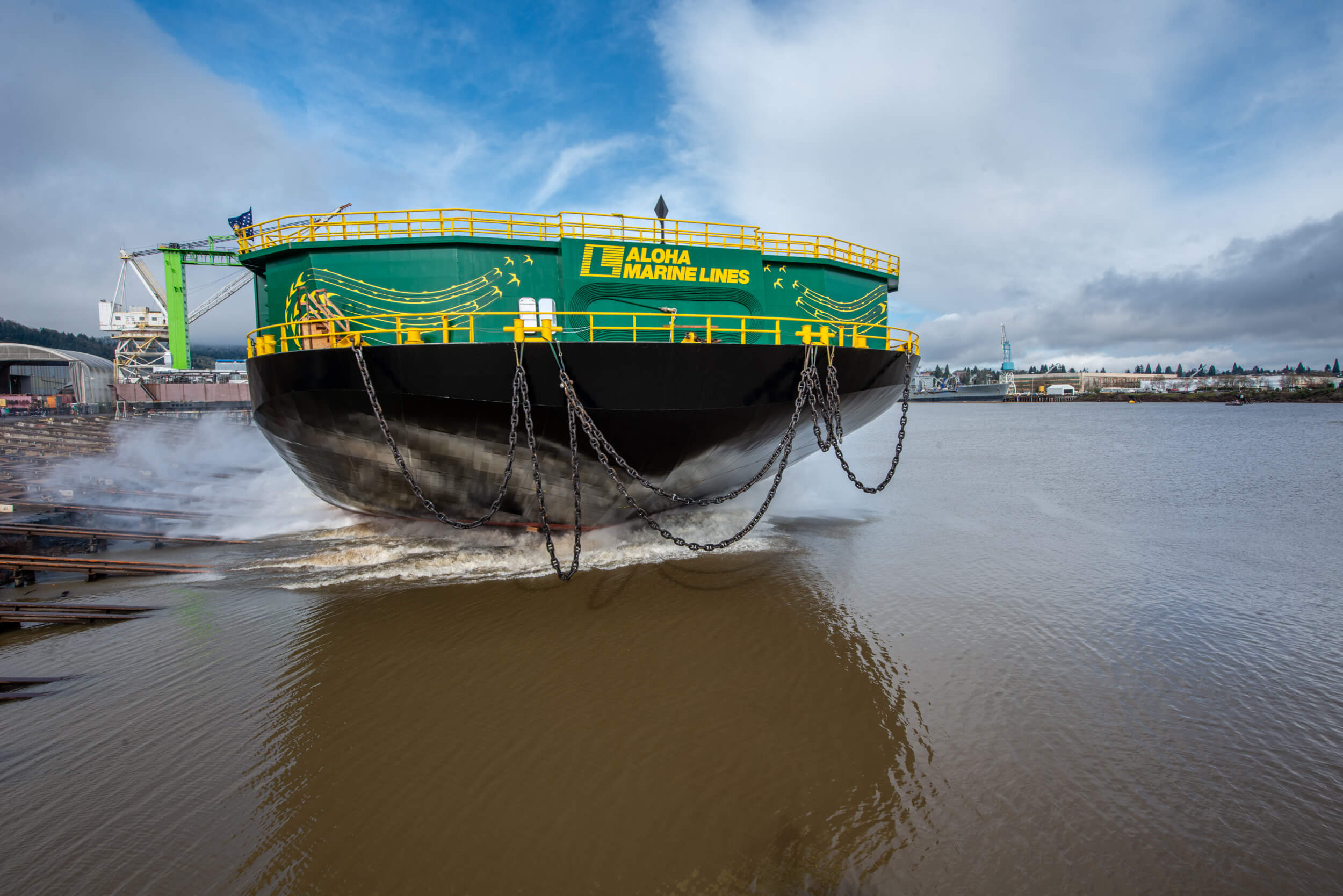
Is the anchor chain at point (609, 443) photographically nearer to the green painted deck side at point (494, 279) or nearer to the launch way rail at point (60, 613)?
the green painted deck side at point (494, 279)

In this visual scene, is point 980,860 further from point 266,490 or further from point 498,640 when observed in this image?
point 266,490

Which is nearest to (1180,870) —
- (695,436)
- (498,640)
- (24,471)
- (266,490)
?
(498,640)

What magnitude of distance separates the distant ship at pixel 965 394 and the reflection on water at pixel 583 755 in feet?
422

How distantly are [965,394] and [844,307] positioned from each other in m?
145

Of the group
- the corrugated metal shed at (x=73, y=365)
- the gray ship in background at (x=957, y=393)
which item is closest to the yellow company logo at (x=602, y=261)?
the corrugated metal shed at (x=73, y=365)

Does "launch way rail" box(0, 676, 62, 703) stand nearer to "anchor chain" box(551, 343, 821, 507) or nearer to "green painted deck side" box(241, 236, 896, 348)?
"green painted deck side" box(241, 236, 896, 348)

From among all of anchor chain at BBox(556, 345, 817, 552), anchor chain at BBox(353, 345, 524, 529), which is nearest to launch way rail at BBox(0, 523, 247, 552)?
anchor chain at BBox(353, 345, 524, 529)

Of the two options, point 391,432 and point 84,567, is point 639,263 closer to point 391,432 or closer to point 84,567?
point 391,432

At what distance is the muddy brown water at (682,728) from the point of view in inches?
146

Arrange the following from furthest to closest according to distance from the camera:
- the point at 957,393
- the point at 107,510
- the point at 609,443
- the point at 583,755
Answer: the point at 957,393, the point at 107,510, the point at 609,443, the point at 583,755

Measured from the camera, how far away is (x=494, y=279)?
33.5 ft

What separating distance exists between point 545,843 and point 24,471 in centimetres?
Answer: 2189

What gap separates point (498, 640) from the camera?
269 inches

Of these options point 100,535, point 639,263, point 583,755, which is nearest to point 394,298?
point 639,263
